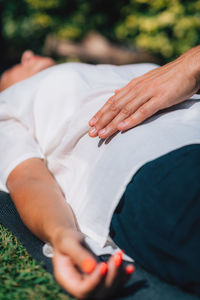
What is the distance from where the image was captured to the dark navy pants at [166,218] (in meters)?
1.04

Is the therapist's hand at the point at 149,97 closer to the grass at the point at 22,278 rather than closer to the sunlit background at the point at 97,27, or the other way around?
the grass at the point at 22,278

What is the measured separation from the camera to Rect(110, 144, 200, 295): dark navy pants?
1038 millimetres

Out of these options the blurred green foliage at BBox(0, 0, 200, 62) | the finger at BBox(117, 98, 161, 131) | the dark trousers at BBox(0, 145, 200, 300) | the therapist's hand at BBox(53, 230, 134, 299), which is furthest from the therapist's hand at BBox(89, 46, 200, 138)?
the blurred green foliage at BBox(0, 0, 200, 62)

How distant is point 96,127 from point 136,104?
0.22m

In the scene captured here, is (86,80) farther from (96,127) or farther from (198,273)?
(198,273)

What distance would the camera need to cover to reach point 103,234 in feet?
4.26

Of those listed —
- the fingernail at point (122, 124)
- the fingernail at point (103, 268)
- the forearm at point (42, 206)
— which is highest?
the fingernail at point (122, 124)

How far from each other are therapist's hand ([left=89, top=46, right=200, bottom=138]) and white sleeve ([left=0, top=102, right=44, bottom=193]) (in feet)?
1.41

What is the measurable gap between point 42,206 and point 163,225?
0.55 metres

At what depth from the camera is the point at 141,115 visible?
1.40m

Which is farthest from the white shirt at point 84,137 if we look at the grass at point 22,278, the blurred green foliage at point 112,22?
the blurred green foliage at point 112,22

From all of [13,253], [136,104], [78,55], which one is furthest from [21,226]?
[78,55]

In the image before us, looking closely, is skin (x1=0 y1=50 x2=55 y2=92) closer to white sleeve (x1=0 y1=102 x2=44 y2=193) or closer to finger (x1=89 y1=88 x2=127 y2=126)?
white sleeve (x1=0 y1=102 x2=44 y2=193)

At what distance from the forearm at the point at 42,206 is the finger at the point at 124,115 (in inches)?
14.7
